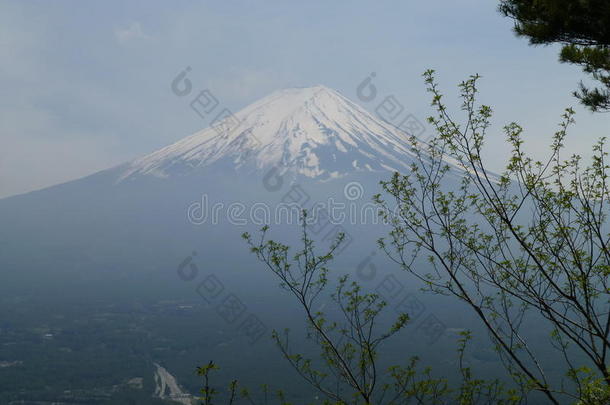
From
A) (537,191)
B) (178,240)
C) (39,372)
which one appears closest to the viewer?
(537,191)

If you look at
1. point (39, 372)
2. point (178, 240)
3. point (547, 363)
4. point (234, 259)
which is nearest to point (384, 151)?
point (234, 259)

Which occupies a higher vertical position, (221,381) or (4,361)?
(4,361)

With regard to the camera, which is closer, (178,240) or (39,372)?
(39,372)

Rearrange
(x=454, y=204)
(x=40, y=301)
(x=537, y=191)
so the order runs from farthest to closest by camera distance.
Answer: (x=40, y=301) → (x=454, y=204) → (x=537, y=191)

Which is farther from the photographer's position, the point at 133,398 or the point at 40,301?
the point at 40,301

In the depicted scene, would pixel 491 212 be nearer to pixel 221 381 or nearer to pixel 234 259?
pixel 221 381

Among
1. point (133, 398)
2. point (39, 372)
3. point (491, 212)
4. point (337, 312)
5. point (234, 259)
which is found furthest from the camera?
point (234, 259)

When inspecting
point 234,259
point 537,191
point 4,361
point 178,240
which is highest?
point 178,240

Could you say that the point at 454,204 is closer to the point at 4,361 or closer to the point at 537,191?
the point at 537,191

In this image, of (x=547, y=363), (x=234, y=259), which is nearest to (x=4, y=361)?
(x=234, y=259)
